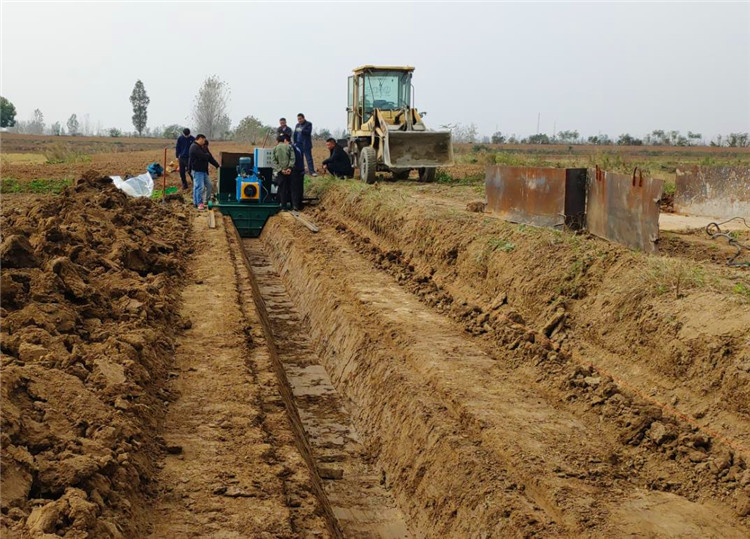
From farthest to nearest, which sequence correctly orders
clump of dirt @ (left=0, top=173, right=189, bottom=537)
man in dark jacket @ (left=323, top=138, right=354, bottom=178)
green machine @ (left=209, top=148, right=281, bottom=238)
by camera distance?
1. man in dark jacket @ (left=323, top=138, right=354, bottom=178)
2. green machine @ (left=209, top=148, right=281, bottom=238)
3. clump of dirt @ (left=0, top=173, right=189, bottom=537)

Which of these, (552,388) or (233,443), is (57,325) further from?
(552,388)

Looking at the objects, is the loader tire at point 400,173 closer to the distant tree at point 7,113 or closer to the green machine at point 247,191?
the green machine at point 247,191

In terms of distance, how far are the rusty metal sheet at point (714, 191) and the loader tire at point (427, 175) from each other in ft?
26.7

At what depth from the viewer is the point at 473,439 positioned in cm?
605

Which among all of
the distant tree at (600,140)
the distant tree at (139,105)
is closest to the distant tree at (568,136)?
the distant tree at (600,140)

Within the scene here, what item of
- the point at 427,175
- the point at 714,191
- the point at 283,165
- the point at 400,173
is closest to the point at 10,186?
the point at 283,165

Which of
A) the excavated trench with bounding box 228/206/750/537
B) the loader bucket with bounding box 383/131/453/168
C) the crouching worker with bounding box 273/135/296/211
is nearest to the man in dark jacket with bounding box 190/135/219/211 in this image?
the crouching worker with bounding box 273/135/296/211

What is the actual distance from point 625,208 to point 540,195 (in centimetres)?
209

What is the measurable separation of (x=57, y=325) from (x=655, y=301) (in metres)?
5.24

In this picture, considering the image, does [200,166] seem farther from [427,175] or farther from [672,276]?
[672,276]

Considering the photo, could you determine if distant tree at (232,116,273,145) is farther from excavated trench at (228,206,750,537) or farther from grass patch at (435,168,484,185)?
excavated trench at (228,206,750,537)

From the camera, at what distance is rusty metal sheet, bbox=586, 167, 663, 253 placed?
8.55 m

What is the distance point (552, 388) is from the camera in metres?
6.95

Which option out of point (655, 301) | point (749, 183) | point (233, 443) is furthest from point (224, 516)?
point (749, 183)
